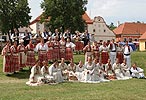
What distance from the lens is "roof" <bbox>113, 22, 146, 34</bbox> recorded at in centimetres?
7714

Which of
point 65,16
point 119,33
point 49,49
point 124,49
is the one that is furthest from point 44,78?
point 119,33

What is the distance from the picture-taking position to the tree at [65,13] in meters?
44.8

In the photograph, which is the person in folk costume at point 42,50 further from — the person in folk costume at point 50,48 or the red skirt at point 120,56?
the red skirt at point 120,56

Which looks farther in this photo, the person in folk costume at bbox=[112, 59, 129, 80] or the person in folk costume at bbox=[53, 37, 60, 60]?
the person in folk costume at bbox=[53, 37, 60, 60]

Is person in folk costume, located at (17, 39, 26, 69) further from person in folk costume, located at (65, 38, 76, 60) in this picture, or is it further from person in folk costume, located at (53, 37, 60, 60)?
person in folk costume, located at (65, 38, 76, 60)

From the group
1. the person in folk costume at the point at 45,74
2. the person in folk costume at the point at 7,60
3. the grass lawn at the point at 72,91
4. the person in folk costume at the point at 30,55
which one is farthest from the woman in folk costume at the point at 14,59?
the person in folk costume at the point at 45,74

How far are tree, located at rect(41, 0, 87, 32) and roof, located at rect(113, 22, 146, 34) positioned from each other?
3155cm

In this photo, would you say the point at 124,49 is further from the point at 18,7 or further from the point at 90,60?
the point at 18,7

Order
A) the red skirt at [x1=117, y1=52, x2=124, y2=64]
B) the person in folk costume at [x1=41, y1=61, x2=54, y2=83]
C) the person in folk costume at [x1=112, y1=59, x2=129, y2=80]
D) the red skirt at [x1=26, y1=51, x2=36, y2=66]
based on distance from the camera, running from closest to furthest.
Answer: the person in folk costume at [x1=41, y1=61, x2=54, y2=83] < the person in folk costume at [x1=112, y1=59, x2=129, y2=80] < the red skirt at [x1=26, y1=51, x2=36, y2=66] < the red skirt at [x1=117, y1=52, x2=124, y2=64]

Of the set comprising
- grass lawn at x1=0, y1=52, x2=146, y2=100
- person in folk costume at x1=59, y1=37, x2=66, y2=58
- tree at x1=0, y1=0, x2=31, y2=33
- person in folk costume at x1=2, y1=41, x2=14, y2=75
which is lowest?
grass lawn at x1=0, y1=52, x2=146, y2=100

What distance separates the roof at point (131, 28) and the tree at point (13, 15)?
3419 centimetres

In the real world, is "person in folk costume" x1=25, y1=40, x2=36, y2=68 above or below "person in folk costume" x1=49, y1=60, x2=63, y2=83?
above

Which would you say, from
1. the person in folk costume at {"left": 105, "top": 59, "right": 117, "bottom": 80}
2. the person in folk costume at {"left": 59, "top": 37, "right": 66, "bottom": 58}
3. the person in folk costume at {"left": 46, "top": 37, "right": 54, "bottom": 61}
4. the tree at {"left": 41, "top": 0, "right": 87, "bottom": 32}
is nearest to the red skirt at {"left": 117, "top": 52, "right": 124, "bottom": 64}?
the person in folk costume at {"left": 105, "top": 59, "right": 117, "bottom": 80}

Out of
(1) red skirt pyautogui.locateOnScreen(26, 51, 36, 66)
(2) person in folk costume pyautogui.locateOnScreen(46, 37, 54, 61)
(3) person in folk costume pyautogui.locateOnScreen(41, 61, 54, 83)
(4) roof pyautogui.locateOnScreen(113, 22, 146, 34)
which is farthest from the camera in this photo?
(4) roof pyautogui.locateOnScreen(113, 22, 146, 34)
